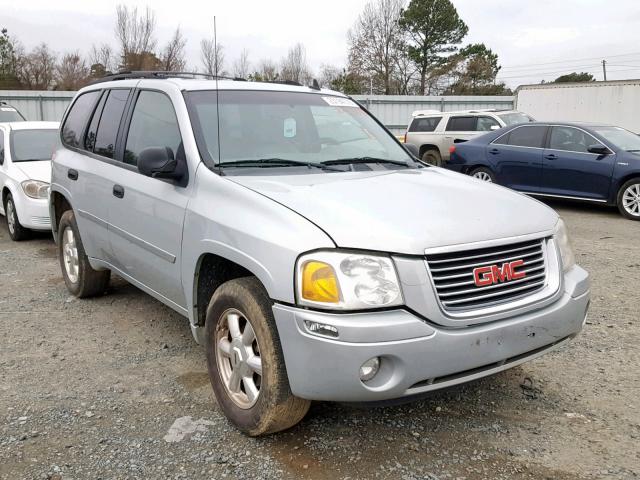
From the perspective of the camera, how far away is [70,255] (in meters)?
5.24

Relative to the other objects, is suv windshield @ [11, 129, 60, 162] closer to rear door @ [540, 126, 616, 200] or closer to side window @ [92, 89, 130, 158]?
side window @ [92, 89, 130, 158]

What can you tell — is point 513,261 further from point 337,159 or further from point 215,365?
point 215,365

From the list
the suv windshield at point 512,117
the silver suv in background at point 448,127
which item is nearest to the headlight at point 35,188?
the silver suv in background at point 448,127

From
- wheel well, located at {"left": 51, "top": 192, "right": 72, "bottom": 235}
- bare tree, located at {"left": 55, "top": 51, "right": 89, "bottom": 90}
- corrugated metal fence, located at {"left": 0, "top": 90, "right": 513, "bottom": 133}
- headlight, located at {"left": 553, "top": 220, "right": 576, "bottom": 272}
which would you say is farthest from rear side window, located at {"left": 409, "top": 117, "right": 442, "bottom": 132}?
bare tree, located at {"left": 55, "top": 51, "right": 89, "bottom": 90}

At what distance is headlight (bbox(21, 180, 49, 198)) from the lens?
298 inches

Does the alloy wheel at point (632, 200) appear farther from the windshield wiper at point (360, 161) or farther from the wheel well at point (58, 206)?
the wheel well at point (58, 206)

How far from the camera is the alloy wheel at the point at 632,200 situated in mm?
9328

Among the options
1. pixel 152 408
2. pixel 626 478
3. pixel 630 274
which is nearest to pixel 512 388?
pixel 626 478

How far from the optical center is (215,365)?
3.13m

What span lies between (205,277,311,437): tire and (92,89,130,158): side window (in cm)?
189

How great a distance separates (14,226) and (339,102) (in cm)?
542

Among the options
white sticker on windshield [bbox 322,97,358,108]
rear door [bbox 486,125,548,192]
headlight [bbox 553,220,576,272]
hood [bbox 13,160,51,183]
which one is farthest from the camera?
rear door [bbox 486,125,548,192]

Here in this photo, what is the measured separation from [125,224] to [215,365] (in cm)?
134

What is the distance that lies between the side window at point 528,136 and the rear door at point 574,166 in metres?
0.18
